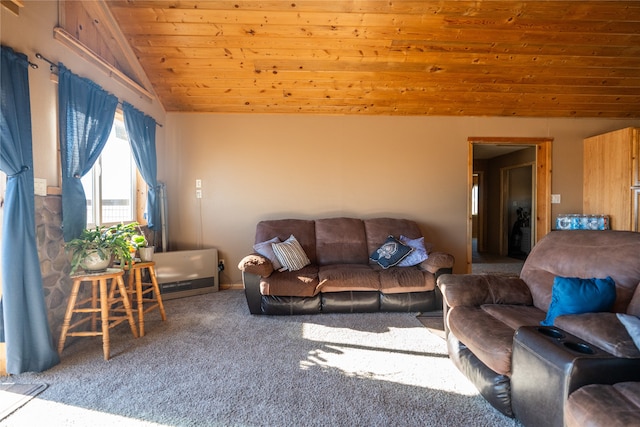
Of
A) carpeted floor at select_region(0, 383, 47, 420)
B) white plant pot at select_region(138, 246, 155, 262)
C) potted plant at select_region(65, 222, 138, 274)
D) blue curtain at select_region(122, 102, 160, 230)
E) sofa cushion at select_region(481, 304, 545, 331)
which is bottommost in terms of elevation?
carpeted floor at select_region(0, 383, 47, 420)

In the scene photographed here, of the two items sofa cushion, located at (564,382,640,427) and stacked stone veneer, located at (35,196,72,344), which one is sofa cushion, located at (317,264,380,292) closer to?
sofa cushion, located at (564,382,640,427)

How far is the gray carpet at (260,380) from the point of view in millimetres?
1594

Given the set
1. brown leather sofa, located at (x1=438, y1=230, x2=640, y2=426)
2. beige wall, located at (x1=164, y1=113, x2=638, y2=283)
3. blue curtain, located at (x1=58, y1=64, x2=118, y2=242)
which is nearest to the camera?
brown leather sofa, located at (x1=438, y1=230, x2=640, y2=426)

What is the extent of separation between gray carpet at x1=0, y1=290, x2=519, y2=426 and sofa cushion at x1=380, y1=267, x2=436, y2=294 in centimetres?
35

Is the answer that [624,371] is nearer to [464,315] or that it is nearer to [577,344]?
[577,344]

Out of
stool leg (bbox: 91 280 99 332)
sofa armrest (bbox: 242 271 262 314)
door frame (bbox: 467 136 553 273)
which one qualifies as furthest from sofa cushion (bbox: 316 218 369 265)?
stool leg (bbox: 91 280 99 332)

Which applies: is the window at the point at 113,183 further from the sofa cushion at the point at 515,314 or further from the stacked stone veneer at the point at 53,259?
the sofa cushion at the point at 515,314

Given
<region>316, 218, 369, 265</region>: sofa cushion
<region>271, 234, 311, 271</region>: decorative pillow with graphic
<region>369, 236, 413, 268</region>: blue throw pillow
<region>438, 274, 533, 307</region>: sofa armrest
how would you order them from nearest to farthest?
<region>438, 274, 533, 307</region>: sofa armrest
<region>271, 234, 311, 271</region>: decorative pillow with graphic
<region>369, 236, 413, 268</region>: blue throw pillow
<region>316, 218, 369, 265</region>: sofa cushion

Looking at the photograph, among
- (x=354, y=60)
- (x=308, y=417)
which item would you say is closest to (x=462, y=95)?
(x=354, y=60)

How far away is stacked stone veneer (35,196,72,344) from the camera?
2213 millimetres

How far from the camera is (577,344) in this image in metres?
1.32

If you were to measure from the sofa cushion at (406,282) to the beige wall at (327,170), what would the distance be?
123 centimetres

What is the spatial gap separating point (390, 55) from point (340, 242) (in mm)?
2177

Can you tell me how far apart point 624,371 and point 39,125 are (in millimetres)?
3649
